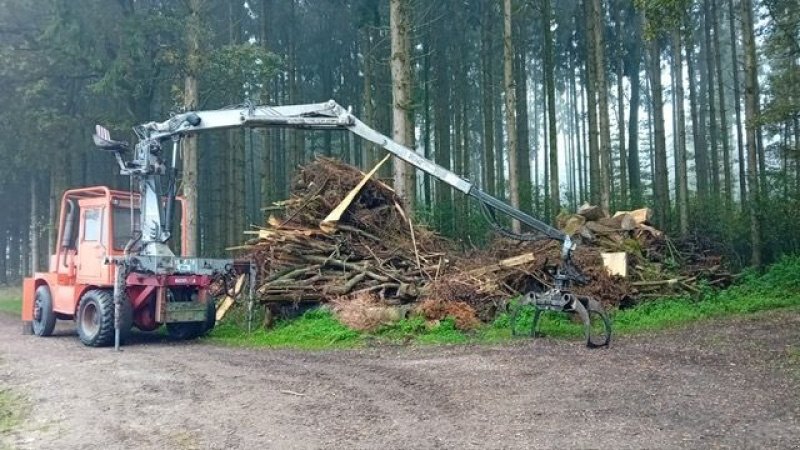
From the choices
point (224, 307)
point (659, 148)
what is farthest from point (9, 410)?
point (659, 148)

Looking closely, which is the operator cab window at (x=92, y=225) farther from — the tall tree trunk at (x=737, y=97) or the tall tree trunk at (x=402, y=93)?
the tall tree trunk at (x=737, y=97)

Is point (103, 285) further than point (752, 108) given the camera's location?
No

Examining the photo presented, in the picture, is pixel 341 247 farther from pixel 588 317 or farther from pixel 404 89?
pixel 588 317

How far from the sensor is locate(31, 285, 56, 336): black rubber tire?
1308cm

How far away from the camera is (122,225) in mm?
12250

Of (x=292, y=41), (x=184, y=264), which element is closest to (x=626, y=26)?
(x=292, y=41)

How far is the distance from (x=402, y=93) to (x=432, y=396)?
31.8 ft

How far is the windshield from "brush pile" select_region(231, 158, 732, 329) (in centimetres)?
Answer: 227

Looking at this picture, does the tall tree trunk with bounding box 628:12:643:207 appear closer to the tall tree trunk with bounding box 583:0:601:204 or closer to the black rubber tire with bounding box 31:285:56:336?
the tall tree trunk with bounding box 583:0:601:204

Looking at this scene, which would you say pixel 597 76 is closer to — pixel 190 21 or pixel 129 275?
pixel 190 21

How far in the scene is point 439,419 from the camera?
618 centimetres

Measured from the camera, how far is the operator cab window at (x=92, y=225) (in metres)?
12.2

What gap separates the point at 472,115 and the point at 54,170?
19.6 metres

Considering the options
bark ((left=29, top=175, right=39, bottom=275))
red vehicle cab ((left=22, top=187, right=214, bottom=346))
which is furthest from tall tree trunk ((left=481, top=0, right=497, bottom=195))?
bark ((left=29, top=175, right=39, bottom=275))
